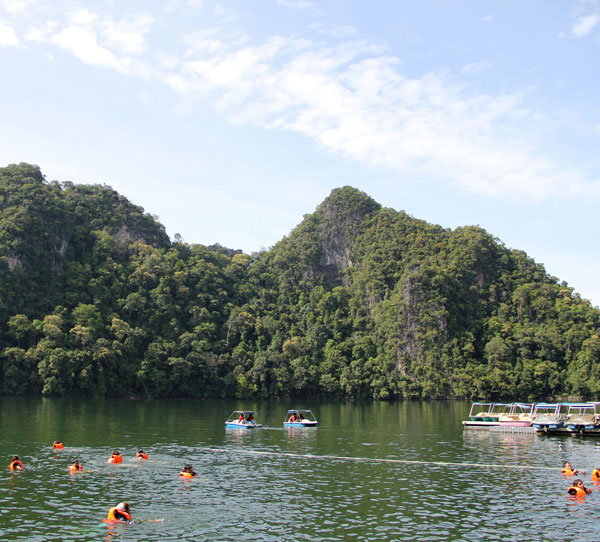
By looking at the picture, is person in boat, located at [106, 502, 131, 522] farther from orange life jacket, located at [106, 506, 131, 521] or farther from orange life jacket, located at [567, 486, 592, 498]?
orange life jacket, located at [567, 486, 592, 498]

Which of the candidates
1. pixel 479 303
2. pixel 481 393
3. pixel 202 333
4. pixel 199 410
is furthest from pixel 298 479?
pixel 479 303

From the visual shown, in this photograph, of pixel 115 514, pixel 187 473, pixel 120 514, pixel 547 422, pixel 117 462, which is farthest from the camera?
pixel 547 422

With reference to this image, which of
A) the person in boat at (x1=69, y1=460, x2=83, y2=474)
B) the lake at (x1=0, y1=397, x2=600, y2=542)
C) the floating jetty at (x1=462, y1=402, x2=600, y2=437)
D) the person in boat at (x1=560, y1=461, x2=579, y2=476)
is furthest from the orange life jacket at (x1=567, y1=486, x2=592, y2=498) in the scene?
the floating jetty at (x1=462, y1=402, x2=600, y2=437)

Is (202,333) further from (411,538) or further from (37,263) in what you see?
(411,538)

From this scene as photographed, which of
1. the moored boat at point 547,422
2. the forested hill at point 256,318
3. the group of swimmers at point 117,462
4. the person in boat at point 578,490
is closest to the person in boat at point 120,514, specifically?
the group of swimmers at point 117,462

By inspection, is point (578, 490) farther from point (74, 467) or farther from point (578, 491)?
point (74, 467)

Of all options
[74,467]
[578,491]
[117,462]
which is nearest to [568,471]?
[578,491]

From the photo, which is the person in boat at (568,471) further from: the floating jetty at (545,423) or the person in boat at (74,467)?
the person in boat at (74,467)

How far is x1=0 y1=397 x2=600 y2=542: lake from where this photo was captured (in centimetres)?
2603

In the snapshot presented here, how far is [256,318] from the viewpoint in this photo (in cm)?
16912

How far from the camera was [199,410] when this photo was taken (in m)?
95.4

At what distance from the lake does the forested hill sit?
6457 centimetres

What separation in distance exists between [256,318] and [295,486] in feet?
442

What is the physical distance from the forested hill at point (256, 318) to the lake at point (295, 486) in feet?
212
